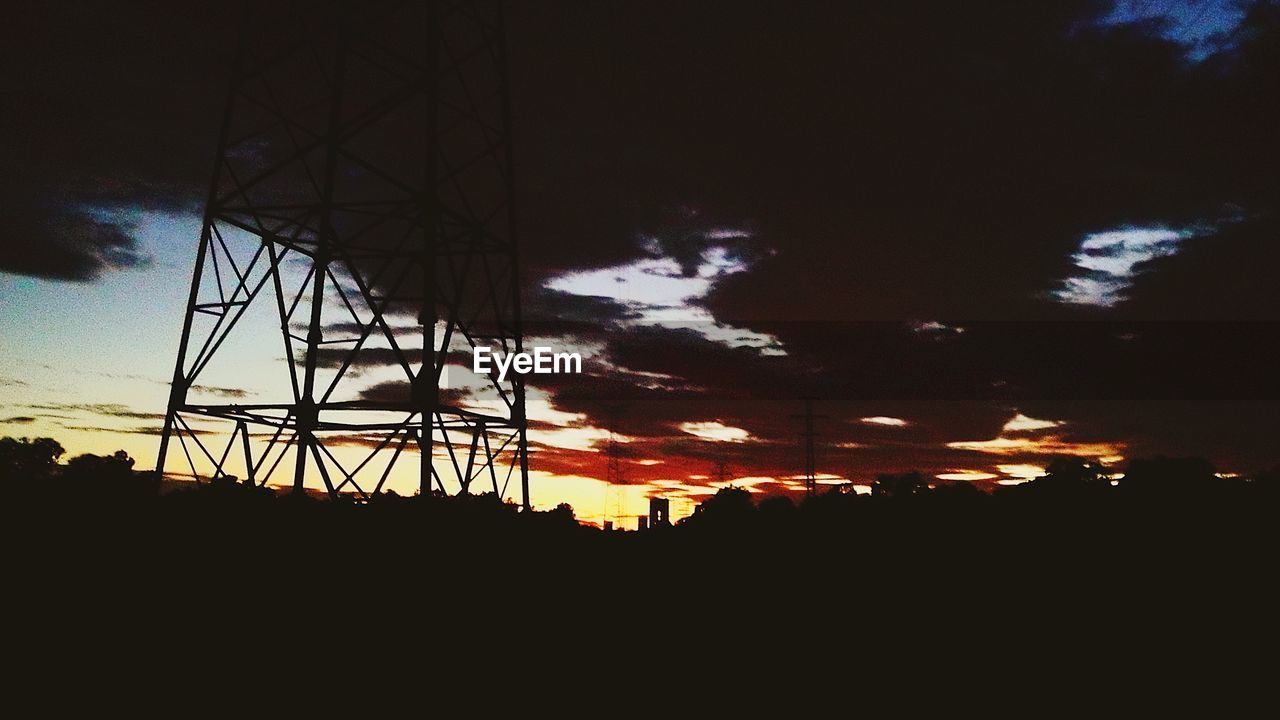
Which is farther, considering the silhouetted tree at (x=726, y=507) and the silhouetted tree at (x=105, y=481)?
the silhouetted tree at (x=726, y=507)

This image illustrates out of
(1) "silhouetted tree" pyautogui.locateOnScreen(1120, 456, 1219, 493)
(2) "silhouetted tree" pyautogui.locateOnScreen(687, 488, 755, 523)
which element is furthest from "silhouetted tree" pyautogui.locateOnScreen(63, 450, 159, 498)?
(1) "silhouetted tree" pyautogui.locateOnScreen(1120, 456, 1219, 493)

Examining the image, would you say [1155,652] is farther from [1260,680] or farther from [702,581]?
[702,581]

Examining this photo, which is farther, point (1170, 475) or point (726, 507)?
point (726, 507)

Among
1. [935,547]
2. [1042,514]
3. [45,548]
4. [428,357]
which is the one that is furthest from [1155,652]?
[428,357]

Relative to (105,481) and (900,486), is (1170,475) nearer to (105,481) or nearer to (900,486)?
(900,486)

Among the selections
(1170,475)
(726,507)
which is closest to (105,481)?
(726,507)

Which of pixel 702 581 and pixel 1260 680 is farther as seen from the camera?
pixel 702 581

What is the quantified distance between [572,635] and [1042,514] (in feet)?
16.0

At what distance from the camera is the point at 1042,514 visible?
27.0 ft

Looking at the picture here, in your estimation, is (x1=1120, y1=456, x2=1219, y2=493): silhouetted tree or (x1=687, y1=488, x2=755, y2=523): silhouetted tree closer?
(x1=1120, y1=456, x2=1219, y2=493): silhouetted tree

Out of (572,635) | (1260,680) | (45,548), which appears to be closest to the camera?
(1260,680)

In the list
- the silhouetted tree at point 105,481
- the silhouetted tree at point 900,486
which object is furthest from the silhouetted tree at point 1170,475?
the silhouetted tree at point 105,481

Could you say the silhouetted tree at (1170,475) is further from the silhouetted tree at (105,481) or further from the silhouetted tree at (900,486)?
the silhouetted tree at (105,481)

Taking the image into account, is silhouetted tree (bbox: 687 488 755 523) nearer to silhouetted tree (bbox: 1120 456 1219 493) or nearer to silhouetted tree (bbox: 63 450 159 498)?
silhouetted tree (bbox: 1120 456 1219 493)
